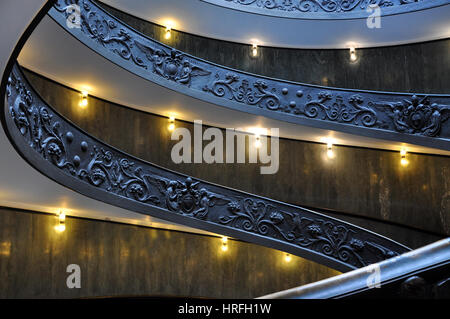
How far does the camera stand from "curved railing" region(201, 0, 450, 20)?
50.2ft

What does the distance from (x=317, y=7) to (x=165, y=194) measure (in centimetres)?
Result: 833

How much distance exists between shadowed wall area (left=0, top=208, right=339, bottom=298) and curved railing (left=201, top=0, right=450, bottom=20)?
22.3 ft

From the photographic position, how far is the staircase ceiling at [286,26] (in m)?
14.7

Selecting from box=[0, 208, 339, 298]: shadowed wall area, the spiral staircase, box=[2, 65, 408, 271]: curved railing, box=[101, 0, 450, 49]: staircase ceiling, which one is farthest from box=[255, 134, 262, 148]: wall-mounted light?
box=[2, 65, 408, 271]: curved railing

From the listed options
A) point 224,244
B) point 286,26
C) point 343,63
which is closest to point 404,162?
point 343,63

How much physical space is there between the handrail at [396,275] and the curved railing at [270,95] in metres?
9.50

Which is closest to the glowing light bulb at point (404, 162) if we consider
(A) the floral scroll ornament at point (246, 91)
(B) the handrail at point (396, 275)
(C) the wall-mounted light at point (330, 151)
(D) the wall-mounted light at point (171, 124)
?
(C) the wall-mounted light at point (330, 151)

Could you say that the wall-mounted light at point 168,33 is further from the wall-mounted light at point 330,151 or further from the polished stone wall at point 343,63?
the wall-mounted light at point 330,151

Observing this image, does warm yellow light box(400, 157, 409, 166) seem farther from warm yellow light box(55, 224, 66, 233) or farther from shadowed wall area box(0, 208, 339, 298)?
warm yellow light box(55, 224, 66, 233)

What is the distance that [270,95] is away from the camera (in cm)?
1412

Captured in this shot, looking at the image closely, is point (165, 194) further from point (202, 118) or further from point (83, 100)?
point (202, 118)

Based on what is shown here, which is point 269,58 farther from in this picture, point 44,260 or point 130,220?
point 44,260

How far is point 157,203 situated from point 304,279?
5.23m

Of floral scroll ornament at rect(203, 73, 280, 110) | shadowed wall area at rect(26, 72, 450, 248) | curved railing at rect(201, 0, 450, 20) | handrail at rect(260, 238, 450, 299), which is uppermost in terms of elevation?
curved railing at rect(201, 0, 450, 20)
